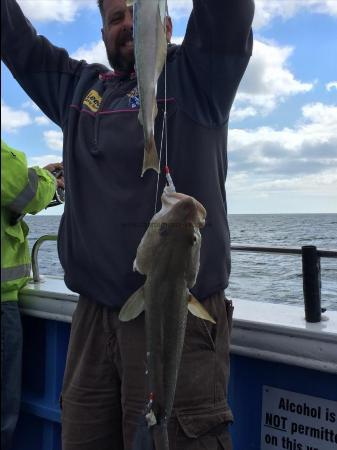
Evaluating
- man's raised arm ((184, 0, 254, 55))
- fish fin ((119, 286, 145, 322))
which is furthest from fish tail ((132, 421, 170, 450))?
man's raised arm ((184, 0, 254, 55))

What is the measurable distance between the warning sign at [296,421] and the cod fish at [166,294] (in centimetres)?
102

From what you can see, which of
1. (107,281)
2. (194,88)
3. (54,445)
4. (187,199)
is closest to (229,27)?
(194,88)

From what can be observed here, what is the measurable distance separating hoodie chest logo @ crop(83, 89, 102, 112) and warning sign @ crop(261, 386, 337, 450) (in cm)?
166

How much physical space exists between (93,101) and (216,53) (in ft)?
2.13

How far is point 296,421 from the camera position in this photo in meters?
2.64

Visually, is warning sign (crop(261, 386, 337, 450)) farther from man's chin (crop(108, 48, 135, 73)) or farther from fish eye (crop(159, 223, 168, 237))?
man's chin (crop(108, 48, 135, 73))

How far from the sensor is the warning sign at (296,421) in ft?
8.36

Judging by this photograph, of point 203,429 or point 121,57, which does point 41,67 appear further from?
point 203,429

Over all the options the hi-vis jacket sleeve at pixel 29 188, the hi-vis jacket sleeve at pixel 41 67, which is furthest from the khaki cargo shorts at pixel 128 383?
the hi-vis jacket sleeve at pixel 41 67

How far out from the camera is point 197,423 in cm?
216

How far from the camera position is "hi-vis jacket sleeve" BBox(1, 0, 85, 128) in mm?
2674

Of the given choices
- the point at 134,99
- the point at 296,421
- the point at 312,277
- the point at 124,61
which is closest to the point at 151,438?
the point at 296,421

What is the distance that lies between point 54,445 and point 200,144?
2.34 m

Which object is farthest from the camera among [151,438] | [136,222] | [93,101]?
[93,101]
